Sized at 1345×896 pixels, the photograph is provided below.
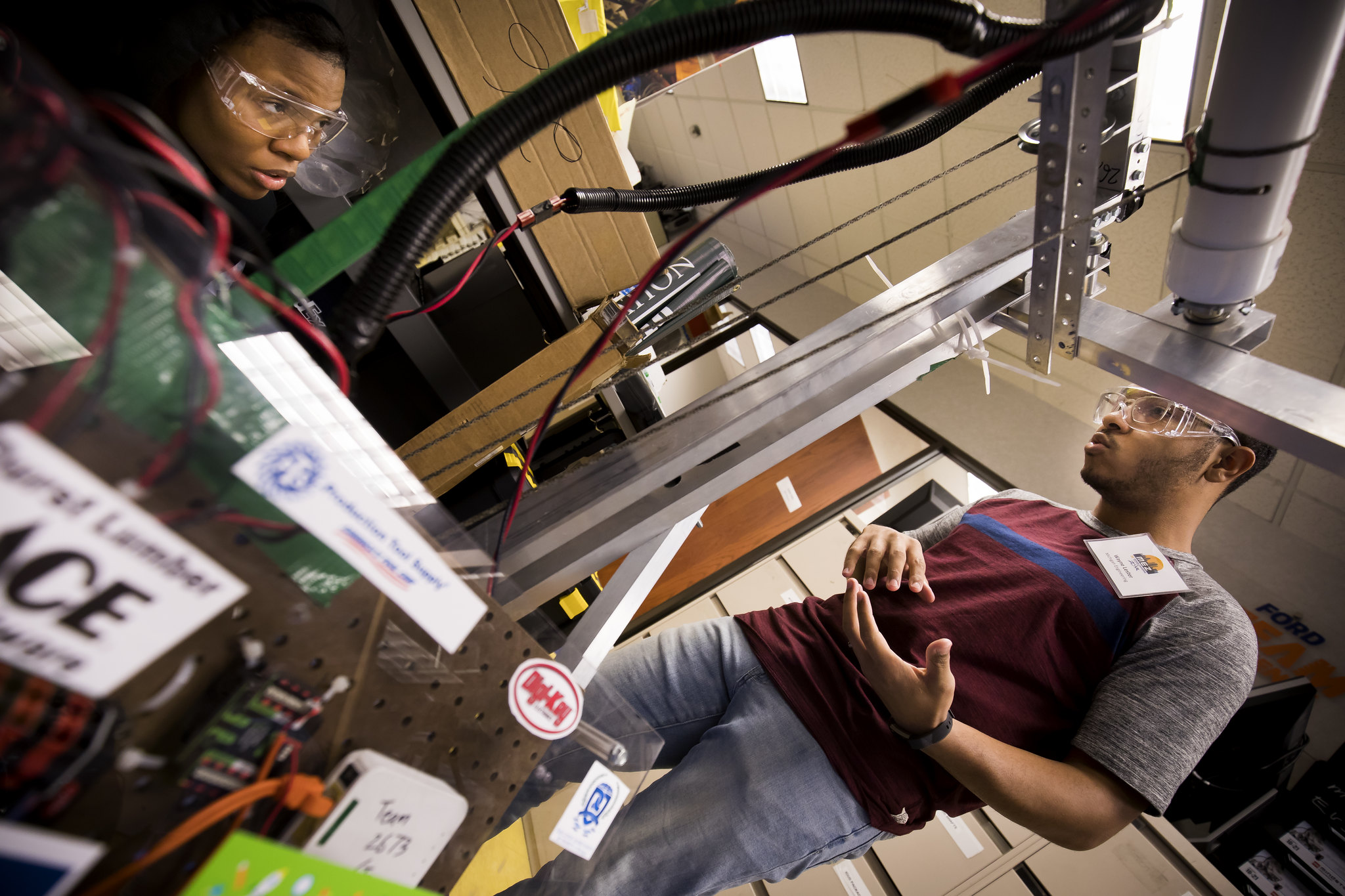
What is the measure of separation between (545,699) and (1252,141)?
0.88m

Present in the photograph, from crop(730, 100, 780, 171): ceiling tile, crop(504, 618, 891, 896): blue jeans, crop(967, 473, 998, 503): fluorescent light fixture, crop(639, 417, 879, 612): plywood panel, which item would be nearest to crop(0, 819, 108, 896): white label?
crop(504, 618, 891, 896): blue jeans

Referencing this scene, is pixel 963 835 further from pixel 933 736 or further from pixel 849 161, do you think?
pixel 849 161

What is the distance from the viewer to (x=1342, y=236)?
1.21 metres

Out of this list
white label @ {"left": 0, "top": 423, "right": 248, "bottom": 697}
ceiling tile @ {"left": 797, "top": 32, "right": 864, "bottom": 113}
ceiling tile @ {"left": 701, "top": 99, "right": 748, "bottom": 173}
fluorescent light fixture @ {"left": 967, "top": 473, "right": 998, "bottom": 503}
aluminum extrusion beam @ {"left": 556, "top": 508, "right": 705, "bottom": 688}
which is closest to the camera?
white label @ {"left": 0, "top": 423, "right": 248, "bottom": 697}

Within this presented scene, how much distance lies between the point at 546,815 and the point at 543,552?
0.29 metres

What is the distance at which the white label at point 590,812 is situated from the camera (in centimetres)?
52

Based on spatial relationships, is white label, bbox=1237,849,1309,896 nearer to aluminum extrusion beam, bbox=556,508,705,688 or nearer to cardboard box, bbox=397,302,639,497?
aluminum extrusion beam, bbox=556,508,705,688

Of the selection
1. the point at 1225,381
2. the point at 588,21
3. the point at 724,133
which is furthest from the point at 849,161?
the point at 724,133

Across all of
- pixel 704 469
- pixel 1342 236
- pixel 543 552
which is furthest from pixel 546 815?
pixel 1342 236

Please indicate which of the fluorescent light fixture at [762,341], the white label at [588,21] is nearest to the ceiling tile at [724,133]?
the fluorescent light fixture at [762,341]

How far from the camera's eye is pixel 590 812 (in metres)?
0.54

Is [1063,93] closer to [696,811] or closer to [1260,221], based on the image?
[1260,221]

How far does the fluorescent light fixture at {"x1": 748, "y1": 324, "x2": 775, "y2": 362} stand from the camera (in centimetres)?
318

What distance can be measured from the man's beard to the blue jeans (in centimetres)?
81
